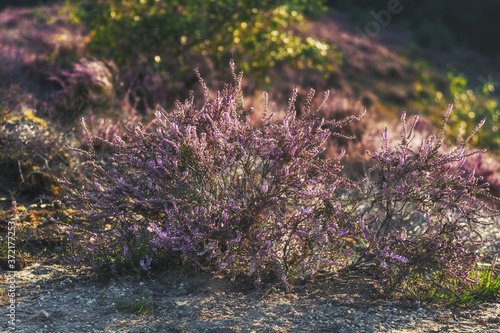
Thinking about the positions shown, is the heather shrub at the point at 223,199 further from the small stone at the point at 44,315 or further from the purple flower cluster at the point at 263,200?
the small stone at the point at 44,315

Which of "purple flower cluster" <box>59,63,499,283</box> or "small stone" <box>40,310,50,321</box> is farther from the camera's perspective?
"purple flower cluster" <box>59,63,499,283</box>

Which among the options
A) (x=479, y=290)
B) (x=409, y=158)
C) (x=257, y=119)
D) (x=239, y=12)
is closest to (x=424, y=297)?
(x=479, y=290)

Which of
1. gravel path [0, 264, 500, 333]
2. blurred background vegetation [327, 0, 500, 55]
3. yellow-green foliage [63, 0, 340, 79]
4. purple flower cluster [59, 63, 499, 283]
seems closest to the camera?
gravel path [0, 264, 500, 333]

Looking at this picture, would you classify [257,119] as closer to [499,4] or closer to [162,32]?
[162,32]

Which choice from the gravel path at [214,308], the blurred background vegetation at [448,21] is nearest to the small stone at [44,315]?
the gravel path at [214,308]

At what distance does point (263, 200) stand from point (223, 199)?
384 mm

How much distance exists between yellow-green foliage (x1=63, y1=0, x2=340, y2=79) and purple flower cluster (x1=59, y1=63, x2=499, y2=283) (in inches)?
176

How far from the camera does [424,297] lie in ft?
10.0

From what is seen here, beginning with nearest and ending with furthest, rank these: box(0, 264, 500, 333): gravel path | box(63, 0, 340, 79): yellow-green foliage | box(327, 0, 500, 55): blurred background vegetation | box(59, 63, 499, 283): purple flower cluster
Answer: box(0, 264, 500, 333): gravel path → box(59, 63, 499, 283): purple flower cluster → box(63, 0, 340, 79): yellow-green foliage → box(327, 0, 500, 55): blurred background vegetation

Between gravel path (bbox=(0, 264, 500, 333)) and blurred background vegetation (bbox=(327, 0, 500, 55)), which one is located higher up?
blurred background vegetation (bbox=(327, 0, 500, 55))

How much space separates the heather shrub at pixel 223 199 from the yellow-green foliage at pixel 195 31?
4.42 meters

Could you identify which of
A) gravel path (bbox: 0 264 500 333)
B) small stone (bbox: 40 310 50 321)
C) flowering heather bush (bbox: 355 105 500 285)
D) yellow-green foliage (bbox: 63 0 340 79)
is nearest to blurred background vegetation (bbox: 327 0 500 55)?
yellow-green foliage (bbox: 63 0 340 79)

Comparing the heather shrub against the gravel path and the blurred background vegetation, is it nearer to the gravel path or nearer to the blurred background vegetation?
the gravel path

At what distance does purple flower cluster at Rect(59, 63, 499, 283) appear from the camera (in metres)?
2.98
